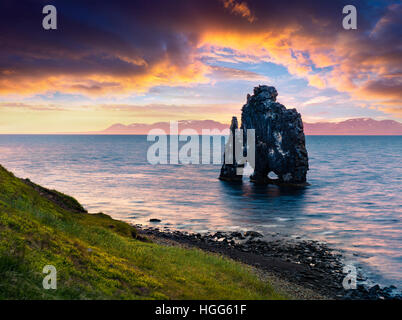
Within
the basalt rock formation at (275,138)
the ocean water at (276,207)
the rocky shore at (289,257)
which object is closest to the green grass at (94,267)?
the rocky shore at (289,257)

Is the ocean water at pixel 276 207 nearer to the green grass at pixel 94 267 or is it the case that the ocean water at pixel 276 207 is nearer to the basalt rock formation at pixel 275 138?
the basalt rock formation at pixel 275 138

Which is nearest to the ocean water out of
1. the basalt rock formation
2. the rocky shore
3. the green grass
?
the rocky shore

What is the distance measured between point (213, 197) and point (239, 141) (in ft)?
84.2

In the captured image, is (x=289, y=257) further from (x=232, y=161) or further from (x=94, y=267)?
(x=232, y=161)

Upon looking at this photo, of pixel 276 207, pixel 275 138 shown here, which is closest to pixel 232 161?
pixel 275 138

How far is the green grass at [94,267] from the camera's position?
1161 centimetres

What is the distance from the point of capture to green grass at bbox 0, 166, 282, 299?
11609 millimetres

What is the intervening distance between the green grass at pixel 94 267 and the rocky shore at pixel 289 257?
7.28m

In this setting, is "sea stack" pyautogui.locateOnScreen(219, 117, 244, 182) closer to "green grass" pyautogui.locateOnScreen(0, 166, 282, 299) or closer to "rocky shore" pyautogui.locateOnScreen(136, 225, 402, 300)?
"rocky shore" pyautogui.locateOnScreen(136, 225, 402, 300)

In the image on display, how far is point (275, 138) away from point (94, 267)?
2730 inches

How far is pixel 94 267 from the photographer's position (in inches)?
571

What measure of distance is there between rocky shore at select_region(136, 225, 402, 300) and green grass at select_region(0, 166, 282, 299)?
7.28m

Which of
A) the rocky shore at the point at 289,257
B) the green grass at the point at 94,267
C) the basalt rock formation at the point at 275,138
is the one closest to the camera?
the green grass at the point at 94,267
